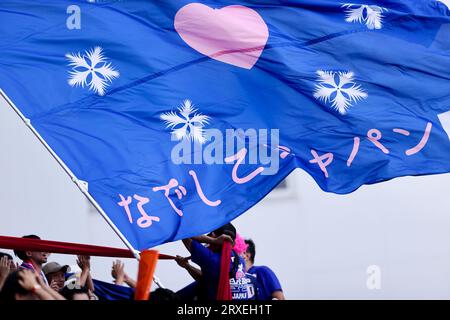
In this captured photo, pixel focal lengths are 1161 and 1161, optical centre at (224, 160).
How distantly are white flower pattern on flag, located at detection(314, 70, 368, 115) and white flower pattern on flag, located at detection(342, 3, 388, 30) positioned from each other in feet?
1.36

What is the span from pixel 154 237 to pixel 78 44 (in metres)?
1.52

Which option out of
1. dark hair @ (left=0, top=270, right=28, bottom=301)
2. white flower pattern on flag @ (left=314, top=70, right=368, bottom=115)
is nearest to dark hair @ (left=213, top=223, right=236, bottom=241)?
white flower pattern on flag @ (left=314, top=70, right=368, bottom=115)

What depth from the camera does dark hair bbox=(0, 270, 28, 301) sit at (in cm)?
571

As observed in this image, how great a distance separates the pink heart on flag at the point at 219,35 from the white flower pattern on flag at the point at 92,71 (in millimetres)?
580

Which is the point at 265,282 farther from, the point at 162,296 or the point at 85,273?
the point at 162,296

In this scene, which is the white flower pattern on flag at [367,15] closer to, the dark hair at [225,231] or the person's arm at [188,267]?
the dark hair at [225,231]

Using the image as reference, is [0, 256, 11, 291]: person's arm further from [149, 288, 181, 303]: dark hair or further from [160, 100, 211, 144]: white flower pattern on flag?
[160, 100, 211, 144]: white flower pattern on flag

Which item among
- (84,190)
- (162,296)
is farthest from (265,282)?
(162,296)

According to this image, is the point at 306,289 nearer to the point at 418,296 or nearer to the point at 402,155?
the point at 418,296

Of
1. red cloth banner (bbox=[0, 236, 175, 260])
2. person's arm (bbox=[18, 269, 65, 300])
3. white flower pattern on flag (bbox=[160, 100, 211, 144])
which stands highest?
white flower pattern on flag (bbox=[160, 100, 211, 144])

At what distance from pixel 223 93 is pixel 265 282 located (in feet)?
6.03

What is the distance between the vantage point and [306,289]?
10.8 m
